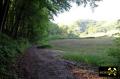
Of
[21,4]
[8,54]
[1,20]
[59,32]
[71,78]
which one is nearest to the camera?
[71,78]

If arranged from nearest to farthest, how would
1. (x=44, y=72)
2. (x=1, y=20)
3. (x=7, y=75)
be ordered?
(x=7, y=75), (x=44, y=72), (x=1, y=20)

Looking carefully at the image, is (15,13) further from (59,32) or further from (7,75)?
(59,32)

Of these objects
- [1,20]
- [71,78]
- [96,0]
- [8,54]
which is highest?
[96,0]

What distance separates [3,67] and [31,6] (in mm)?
15756

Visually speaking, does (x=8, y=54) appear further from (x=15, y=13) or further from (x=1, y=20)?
(x=15, y=13)

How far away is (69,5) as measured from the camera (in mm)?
22438

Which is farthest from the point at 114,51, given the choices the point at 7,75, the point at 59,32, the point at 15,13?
the point at 59,32

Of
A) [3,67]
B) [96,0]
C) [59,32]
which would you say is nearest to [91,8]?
[96,0]

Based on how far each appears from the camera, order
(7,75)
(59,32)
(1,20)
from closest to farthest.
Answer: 1. (7,75)
2. (1,20)
3. (59,32)

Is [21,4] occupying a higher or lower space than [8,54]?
higher

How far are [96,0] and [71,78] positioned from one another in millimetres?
8653

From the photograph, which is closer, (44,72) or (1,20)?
(44,72)

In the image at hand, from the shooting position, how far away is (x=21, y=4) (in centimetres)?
2612

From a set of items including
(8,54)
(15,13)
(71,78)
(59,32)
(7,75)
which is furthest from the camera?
(59,32)
